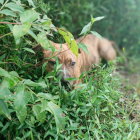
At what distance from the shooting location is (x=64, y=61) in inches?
172

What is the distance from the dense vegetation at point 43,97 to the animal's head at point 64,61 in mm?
118

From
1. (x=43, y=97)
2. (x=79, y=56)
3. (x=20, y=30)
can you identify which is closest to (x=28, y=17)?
(x=20, y=30)

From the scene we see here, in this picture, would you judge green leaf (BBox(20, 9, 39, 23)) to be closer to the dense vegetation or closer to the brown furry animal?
the dense vegetation

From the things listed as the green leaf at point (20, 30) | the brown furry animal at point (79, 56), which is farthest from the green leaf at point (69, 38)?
the green leaf at point (20, 30)

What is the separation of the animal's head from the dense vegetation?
12cm

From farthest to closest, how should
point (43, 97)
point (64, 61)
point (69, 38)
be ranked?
point (64, 61) → point (69, 38) → point (43, 97)

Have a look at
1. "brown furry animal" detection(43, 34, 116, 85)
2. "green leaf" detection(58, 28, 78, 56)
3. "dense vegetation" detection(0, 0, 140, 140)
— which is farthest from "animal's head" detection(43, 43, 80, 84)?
"green leaf" detection(58, 28, 78, 56)

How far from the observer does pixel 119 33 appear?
853 cm

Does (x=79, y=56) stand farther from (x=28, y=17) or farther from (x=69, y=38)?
(x=28, y=17)

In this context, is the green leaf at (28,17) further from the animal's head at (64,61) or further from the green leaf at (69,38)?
the animal's head at (64,61)

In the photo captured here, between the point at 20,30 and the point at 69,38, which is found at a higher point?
the point at 20,30

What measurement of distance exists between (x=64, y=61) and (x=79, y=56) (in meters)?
0.77

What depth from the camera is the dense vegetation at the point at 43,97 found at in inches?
119

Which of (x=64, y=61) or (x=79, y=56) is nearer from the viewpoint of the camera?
(x=64, y=61)
